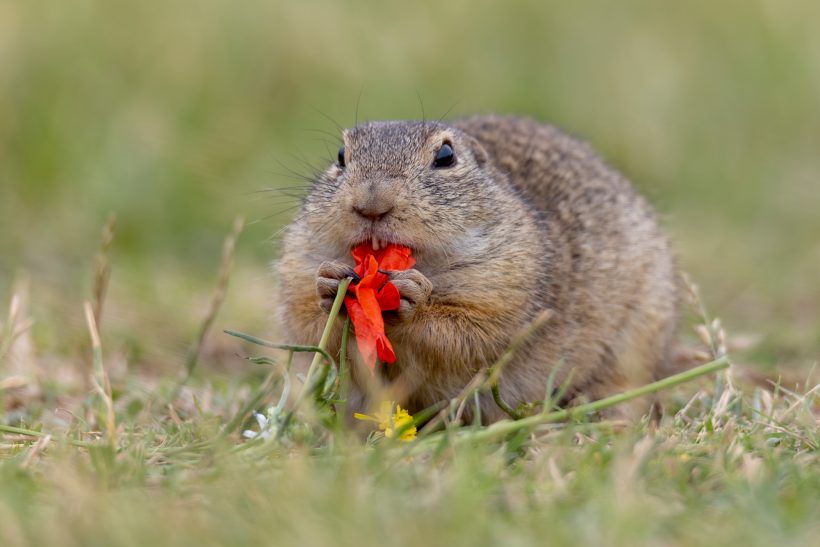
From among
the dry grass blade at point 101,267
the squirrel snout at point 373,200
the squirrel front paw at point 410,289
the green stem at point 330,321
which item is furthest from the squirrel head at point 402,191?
the dry grass blade at point 101,267

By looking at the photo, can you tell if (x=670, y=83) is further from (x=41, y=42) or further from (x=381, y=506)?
(x=381, y=506)

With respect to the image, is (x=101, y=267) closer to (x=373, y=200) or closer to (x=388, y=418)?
(x=373, y=200)

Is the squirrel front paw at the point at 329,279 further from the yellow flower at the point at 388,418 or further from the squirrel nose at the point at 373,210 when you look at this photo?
the yellow flower at the point at 388,418

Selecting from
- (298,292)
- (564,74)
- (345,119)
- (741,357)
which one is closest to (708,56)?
(564,74)

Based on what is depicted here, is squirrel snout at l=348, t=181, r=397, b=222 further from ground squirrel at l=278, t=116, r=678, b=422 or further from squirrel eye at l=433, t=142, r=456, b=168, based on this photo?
squirrel eye at l=433, t=142, r=456, b=168

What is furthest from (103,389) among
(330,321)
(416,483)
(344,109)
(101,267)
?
(344,109)

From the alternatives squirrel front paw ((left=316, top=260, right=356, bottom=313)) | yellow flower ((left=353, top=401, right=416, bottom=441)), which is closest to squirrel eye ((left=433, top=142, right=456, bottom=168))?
squirrel front paw ((left=316, top=260, right=356, bottom=313))
